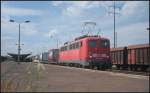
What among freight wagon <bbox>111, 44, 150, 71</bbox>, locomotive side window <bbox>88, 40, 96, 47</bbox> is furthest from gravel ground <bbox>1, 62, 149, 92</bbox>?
locomotive side window <bbox>88, 40, 96, 47</bbox>

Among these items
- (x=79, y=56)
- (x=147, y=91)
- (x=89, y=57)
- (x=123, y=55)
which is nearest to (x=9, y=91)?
(x=147, y=91)

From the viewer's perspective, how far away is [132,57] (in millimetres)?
39562

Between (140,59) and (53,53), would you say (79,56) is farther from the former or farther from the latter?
(53,53)

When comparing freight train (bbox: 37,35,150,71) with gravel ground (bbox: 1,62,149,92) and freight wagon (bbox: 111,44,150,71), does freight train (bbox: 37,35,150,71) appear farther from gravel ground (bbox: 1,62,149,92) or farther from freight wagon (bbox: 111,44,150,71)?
gravel ground (bbox: 1,62,149,92)

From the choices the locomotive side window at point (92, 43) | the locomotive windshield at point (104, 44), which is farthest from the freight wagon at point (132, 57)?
the locomotive side window at point (92, 43)

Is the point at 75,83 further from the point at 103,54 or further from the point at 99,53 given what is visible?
the point at 103,54

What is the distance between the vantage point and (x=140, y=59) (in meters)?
37.4

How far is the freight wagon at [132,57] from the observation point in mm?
36219

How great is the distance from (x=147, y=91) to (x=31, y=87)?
4934 mm

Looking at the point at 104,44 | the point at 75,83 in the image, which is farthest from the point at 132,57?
the point at 75,83

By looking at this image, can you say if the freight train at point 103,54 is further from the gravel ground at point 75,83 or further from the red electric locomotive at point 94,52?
the gravel ground at point 75,83

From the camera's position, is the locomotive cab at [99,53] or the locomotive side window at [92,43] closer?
the locomotive cab at [99,53]

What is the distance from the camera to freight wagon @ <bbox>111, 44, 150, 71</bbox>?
1426 inches

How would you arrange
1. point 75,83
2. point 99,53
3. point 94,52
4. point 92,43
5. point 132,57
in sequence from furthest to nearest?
point 132,57, point 92,43, point 94,52, point 99,53, point 75,83
